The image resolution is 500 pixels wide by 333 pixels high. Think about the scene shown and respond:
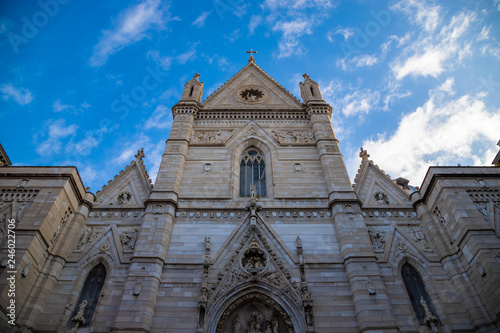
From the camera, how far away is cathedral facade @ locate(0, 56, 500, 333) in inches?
440

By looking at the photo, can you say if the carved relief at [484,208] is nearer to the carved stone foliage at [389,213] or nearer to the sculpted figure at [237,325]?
the carved stone foliage at [389,213]

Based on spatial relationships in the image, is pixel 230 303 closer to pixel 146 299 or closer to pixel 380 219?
pixel 146 299

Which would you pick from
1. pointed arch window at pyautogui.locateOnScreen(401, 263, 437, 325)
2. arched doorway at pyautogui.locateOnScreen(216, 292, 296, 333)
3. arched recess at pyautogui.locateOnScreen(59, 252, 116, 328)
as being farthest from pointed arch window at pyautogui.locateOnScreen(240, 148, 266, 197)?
pointed arch window at pyautogui.locateOnScreen(401, 263, 437, 325)

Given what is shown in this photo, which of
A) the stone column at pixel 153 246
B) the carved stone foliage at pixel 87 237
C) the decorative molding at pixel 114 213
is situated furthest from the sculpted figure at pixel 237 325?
the carved stone foliage at pixel 87 237

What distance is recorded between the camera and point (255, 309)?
11.9 m

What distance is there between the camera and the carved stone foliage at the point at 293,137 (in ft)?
60.3

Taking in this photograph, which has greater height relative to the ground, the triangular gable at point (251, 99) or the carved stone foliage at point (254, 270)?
the triangular gable at point (251, 99)

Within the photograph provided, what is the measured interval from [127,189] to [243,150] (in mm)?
6144

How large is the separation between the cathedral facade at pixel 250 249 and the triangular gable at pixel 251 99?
5.09m

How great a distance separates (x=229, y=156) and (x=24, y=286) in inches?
389

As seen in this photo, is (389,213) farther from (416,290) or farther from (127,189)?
(127,189)

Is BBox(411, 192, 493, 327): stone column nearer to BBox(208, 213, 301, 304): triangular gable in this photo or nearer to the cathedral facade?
the cathedral facade

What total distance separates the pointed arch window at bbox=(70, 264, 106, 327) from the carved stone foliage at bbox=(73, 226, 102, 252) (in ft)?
3.38

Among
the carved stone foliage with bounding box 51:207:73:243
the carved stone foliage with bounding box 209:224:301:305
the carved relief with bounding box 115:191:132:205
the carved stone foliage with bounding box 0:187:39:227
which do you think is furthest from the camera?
the carved relief with bounding box 115:191:132:205
